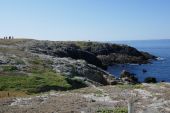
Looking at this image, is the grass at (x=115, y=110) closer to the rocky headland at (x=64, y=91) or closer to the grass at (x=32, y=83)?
the rocky headland at (x=64, y=91)

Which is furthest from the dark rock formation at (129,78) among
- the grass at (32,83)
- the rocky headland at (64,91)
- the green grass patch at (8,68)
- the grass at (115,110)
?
the grass at (115,110)

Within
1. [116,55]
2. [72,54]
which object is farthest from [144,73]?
[116,55]

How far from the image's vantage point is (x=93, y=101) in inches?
1222

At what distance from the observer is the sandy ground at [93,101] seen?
28.1 meters

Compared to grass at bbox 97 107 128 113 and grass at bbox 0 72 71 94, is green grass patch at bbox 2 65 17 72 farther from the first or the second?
grass at bbox 97 107 128 113

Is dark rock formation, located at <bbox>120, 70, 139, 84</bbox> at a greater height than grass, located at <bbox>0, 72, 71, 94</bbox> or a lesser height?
lesser

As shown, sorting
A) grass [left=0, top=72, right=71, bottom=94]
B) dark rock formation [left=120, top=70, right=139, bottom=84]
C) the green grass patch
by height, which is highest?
the green grass patch

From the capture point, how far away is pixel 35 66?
65938 millimetres

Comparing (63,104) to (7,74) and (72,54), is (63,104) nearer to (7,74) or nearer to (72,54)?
(7,74)

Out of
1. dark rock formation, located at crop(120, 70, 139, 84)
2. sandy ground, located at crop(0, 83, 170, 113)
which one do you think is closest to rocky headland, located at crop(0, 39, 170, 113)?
sandy ground, located at crop(0, 83, 170, 113)

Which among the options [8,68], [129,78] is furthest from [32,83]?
[129,78]

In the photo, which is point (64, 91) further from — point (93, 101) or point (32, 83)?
point (32, 83)

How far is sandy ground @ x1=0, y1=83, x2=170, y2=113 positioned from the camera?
92.1 feet

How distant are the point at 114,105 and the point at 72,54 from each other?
111473mm
